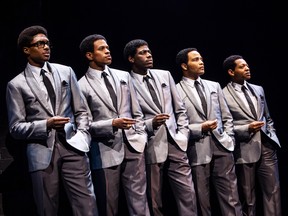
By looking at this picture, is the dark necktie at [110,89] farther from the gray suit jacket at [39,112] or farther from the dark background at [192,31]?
the dark background at [192,31]

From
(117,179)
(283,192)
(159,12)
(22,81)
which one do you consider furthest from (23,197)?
(283,192)

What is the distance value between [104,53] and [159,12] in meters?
1.56

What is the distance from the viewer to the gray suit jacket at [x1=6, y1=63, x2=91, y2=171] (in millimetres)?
3762

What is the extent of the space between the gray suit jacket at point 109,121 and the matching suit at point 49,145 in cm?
27

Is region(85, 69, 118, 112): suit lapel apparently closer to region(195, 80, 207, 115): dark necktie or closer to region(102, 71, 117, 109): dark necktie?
region(102, 71, 117, 109): dark necktie

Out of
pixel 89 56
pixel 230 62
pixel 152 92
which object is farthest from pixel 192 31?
pixel 89 56

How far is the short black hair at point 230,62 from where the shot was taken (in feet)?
18.1

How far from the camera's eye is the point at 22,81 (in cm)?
388

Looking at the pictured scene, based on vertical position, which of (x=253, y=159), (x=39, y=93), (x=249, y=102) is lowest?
(x=253, y=159)

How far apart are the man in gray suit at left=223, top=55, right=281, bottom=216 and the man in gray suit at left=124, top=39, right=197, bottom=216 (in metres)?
0.76

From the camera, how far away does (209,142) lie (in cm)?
491

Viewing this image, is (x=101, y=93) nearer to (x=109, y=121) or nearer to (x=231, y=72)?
(x=109, y=121)

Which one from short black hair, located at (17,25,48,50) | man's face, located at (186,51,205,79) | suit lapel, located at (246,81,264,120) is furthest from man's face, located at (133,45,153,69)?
suit lapel, located at (246,81,264,120)

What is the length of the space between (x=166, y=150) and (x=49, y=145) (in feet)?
3.85
